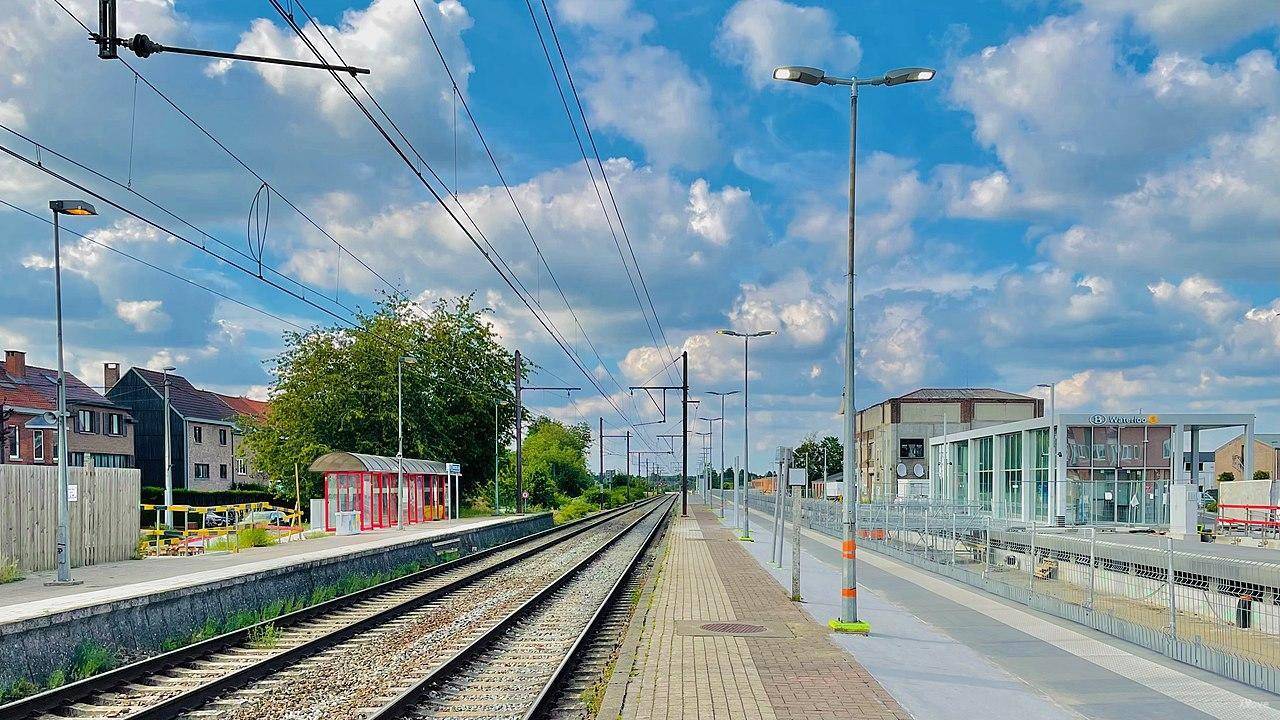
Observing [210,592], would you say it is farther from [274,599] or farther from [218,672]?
[218,672]

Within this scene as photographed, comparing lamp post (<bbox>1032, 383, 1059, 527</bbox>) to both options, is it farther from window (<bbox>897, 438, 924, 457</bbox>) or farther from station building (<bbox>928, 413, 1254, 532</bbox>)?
window (<bbox>897, 438, 924, 457</bbox>)

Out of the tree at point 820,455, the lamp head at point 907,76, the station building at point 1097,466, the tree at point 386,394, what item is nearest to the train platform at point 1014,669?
the lamp head at point 907,76

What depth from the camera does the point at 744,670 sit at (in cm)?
1135

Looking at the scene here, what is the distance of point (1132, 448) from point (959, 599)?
85.0ft


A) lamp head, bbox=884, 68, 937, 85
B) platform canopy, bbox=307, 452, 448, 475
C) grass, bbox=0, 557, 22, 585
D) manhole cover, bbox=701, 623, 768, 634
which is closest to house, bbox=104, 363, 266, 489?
platform canopy, bbox=307, 452, 448, 475

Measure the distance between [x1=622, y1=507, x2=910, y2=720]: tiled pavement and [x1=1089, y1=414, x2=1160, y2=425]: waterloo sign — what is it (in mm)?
24936

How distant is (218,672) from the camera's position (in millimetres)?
12070

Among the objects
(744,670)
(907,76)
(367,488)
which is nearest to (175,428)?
(367,488)

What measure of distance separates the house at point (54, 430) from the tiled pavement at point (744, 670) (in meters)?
47.9

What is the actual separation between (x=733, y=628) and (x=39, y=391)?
60.8 m

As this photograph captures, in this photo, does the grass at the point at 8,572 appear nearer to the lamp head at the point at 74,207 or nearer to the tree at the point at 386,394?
the lamp head at the point at 74,207

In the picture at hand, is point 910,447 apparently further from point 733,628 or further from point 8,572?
point 8,572

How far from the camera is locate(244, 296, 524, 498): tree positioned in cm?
5641

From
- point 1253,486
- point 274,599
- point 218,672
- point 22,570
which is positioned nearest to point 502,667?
point 218,672
